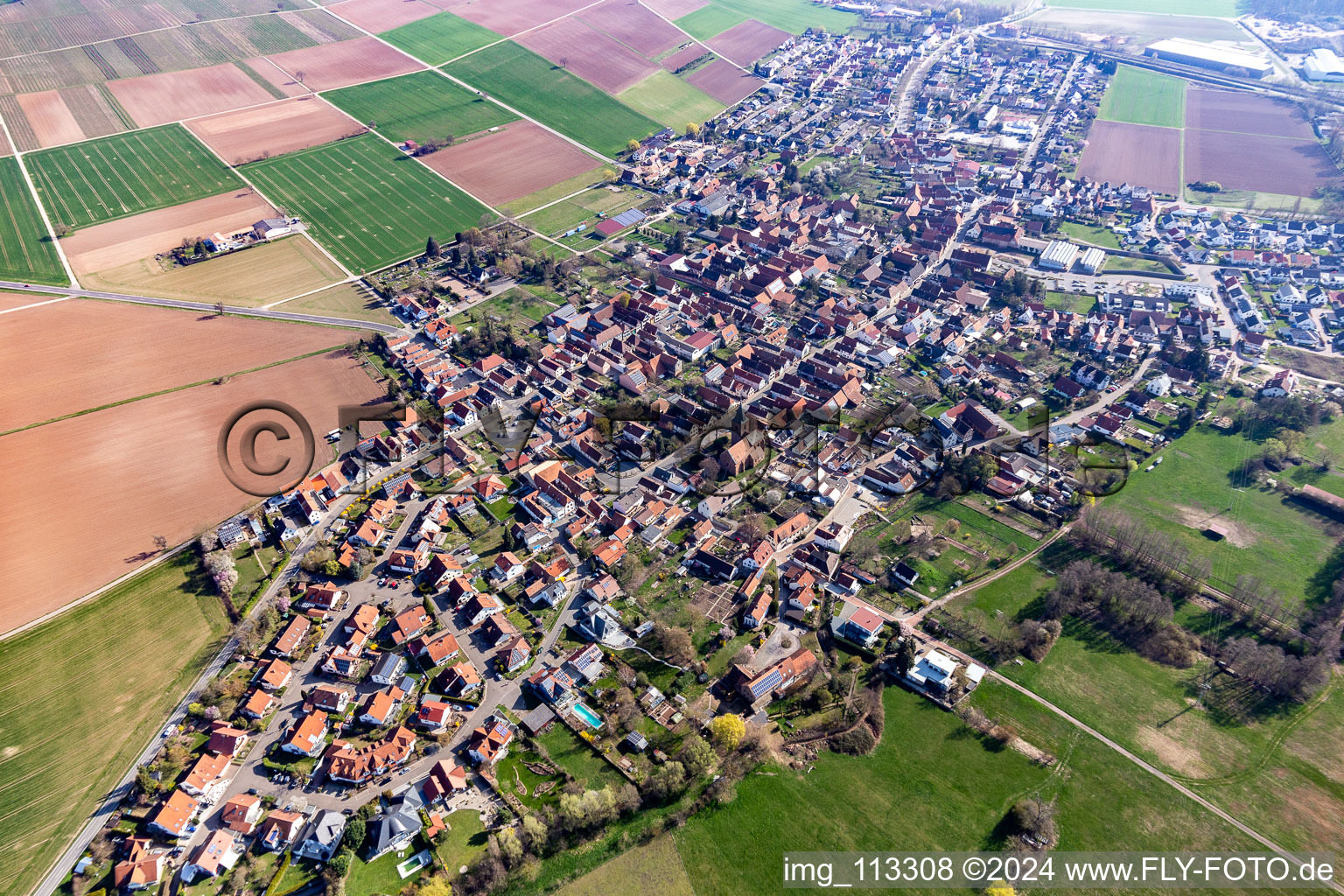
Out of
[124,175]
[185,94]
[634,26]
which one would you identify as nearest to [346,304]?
[124,175]

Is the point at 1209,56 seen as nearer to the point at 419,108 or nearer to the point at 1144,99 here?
the point at 1144,99

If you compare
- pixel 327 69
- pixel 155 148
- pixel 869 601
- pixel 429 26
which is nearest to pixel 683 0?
pixel 429 26

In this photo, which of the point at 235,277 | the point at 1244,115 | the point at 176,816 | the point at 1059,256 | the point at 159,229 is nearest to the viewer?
the point at 176,816

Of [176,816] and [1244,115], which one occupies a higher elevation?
[1244,115]

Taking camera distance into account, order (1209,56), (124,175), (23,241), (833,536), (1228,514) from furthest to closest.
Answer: (1209,56) < (124,175) < (23,241) < (1228,514) < (833,536)

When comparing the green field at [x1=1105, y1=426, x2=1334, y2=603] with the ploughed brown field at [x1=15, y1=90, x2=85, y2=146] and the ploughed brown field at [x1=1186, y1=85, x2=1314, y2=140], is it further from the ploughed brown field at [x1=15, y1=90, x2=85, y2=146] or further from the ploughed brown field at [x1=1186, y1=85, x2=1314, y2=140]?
the ploughed brown field at [x1=15, y1=90, x2=85, y2=146]

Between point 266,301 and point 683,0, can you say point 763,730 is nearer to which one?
point 266,301

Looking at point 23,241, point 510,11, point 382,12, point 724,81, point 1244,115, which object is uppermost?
point 510,11
